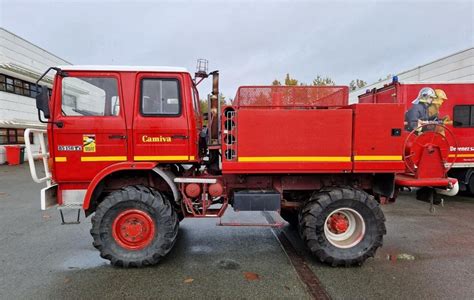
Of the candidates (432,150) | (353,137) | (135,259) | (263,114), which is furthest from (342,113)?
(135,259)

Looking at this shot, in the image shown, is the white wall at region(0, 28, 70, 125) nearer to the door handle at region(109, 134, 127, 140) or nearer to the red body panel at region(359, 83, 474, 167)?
the door handle at region(109, 134, 127, 140)

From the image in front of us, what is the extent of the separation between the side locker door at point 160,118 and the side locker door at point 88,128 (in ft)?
0.78

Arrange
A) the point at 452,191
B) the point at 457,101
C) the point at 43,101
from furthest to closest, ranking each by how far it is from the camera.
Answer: the point at 457,101 < the point at 452,191 < the point at 43,101

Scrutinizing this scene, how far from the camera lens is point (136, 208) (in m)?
3.90

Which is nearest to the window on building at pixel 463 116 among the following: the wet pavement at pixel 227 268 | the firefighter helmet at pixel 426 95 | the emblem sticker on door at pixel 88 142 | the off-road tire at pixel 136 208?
the firefighter helmet at pixel 426 95

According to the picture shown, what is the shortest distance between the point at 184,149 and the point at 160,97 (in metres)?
0.79

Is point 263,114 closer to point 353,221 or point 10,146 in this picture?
point 353,221

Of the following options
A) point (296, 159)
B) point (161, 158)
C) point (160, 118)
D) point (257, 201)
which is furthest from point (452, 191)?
point (160, 118)

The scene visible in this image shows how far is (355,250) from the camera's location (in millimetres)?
4035

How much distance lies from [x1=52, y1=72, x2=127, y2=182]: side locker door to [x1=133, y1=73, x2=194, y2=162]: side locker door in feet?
0.78

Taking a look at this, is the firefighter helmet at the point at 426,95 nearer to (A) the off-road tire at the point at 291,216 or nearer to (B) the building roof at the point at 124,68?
(A) the off-road tire at the point at 291,216

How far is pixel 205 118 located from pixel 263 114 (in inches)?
61.5

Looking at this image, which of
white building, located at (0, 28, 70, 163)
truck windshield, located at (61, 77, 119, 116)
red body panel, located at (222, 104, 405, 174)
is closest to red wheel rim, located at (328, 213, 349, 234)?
red body panel, located at (222, 104, 405, 174)

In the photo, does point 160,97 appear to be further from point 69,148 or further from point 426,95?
point 426,95
